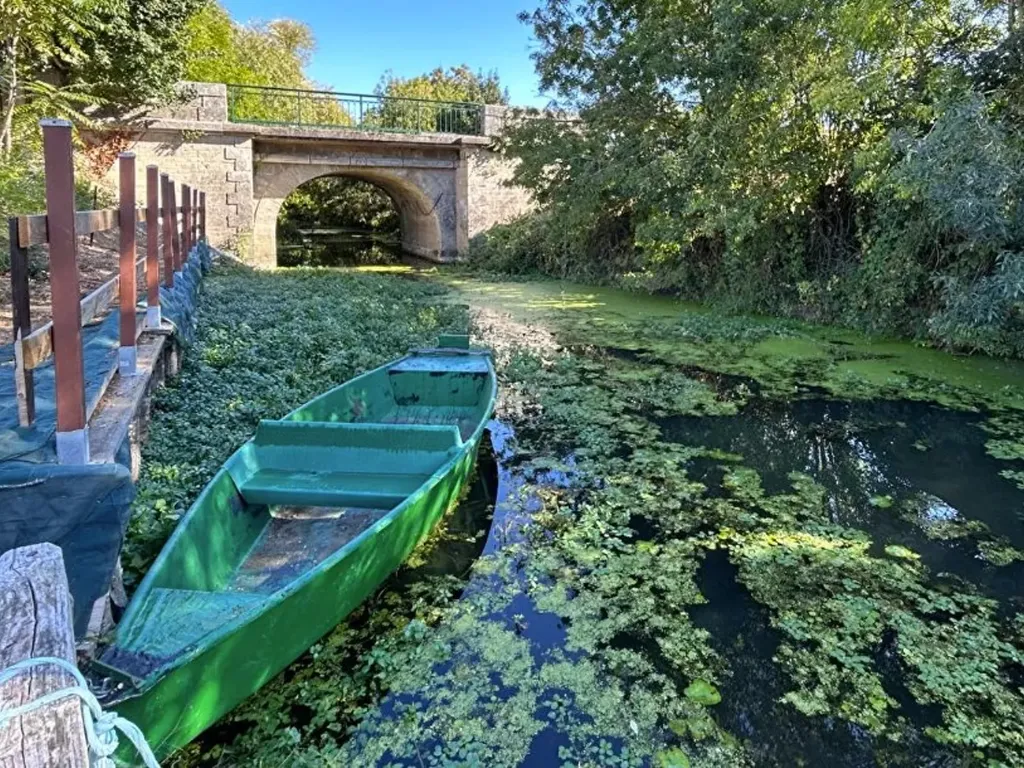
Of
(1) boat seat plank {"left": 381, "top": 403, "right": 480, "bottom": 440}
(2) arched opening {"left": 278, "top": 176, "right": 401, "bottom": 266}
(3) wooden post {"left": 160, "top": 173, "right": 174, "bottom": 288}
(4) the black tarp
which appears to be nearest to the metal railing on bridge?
(2) arched opening {"left": 278, "top": 176, "right": 401, "bottom": 266}

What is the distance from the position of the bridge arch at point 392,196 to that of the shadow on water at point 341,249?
928 millimetres

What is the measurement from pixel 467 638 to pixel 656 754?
77cm

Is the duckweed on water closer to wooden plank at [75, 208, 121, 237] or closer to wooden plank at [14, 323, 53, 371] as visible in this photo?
wooden plank at [14, 323, 53, 371]

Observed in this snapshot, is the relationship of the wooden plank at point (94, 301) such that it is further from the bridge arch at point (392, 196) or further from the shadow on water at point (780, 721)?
the bridge arch at point (392, 196)

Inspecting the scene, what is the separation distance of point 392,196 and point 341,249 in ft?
13.0

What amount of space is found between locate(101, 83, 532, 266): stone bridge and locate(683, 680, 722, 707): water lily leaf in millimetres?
11638

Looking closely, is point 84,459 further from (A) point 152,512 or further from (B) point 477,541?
(B) point 477,541

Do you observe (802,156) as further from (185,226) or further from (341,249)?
(341,249)

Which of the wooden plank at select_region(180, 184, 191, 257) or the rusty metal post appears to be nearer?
the rusty metal post

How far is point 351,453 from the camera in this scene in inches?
135

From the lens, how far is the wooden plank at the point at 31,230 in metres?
2.22

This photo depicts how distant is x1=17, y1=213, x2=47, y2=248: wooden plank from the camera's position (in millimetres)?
2217

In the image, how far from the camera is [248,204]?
14148 millimetres

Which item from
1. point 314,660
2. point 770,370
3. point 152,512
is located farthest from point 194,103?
point 314,660
